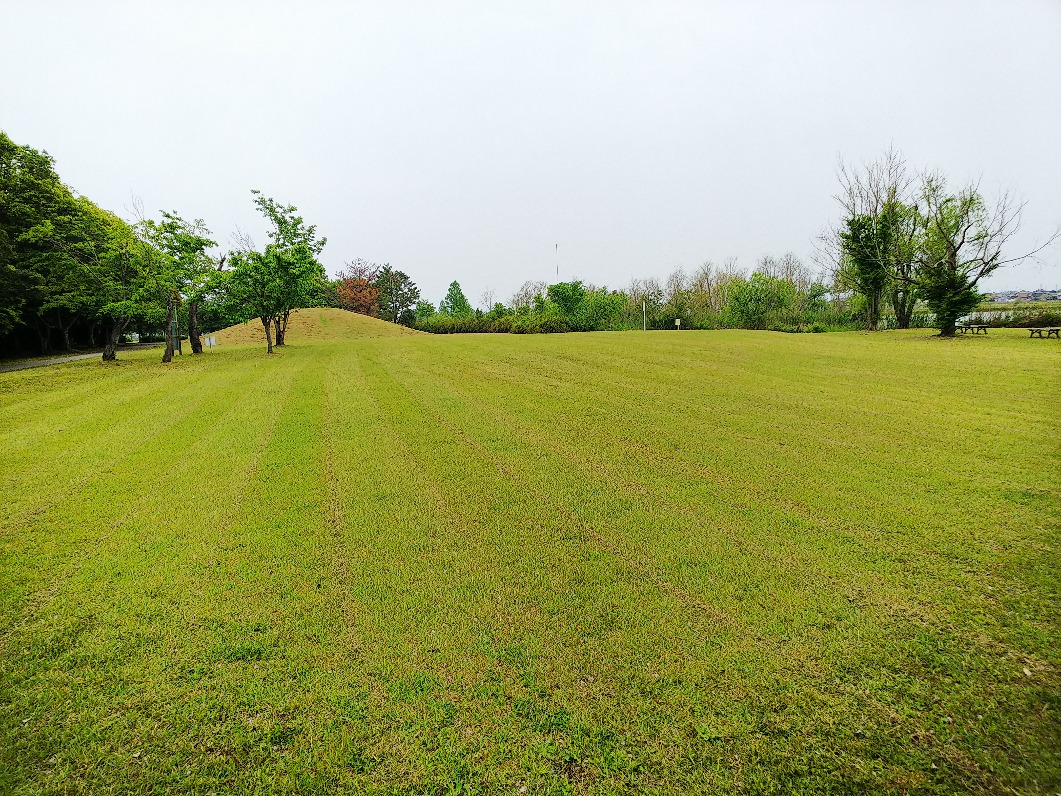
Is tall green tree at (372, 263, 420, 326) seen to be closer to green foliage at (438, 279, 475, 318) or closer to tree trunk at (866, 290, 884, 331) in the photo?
green foliage at (438, 279, 475, 318)

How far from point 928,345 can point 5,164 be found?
1754 inches

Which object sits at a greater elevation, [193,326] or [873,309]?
[873,309]

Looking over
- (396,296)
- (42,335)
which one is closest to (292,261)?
(42,335)

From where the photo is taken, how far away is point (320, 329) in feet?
136

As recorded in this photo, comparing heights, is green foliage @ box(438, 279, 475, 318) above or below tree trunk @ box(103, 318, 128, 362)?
above

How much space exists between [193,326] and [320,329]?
66.3 feet

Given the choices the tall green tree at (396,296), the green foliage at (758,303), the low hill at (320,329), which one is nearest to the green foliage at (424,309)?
the tall green tree at (396,296)

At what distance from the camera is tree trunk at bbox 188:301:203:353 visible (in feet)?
66.3

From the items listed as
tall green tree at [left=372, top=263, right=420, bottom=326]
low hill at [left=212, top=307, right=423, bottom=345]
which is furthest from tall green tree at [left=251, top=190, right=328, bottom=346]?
tall green tree at [left=372, top=263, right=420, bottom=326]

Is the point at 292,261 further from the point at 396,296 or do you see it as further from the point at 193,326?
the point at 396,296

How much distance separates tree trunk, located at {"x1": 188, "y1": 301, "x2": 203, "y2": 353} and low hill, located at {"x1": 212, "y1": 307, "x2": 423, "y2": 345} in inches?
517

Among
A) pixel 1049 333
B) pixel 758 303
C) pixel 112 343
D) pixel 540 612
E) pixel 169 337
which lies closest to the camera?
pixel 540 612

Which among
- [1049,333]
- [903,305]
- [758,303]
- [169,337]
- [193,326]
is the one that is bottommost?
[1049,333]

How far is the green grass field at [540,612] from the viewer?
209 cm
